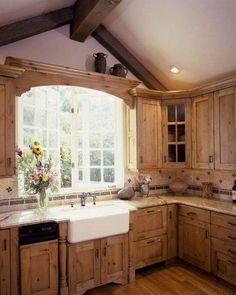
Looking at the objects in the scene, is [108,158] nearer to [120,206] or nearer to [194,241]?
[120,206]

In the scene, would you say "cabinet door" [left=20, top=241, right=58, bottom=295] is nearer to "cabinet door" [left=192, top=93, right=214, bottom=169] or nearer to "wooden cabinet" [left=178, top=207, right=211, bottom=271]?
"wooden cabinet" [left=178, top=207, right=211, bottom=271]

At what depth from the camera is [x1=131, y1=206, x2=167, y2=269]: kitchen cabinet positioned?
2.84m

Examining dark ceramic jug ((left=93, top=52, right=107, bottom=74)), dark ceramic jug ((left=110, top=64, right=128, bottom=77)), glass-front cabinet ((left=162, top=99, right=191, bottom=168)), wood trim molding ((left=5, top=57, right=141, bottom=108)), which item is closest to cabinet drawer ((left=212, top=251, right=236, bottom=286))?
glass-front cabinet ((left=162, top=99, right=191, bottom=168))

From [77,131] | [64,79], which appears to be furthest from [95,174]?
[64,79]

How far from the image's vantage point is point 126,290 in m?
2.54

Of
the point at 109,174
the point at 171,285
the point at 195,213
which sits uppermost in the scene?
the point at 109,174

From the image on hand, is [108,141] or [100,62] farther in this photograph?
[108,141]

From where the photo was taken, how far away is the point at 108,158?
11.3 feet

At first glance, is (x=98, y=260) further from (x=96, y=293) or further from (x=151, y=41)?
(x=151, y=41)

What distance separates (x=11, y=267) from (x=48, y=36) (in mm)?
2551

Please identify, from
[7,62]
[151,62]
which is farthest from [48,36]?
[151,62]

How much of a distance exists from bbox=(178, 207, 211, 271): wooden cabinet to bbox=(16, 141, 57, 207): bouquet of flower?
176 cm

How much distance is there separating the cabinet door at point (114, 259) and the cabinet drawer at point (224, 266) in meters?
1.00

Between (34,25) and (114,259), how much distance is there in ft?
8.98
